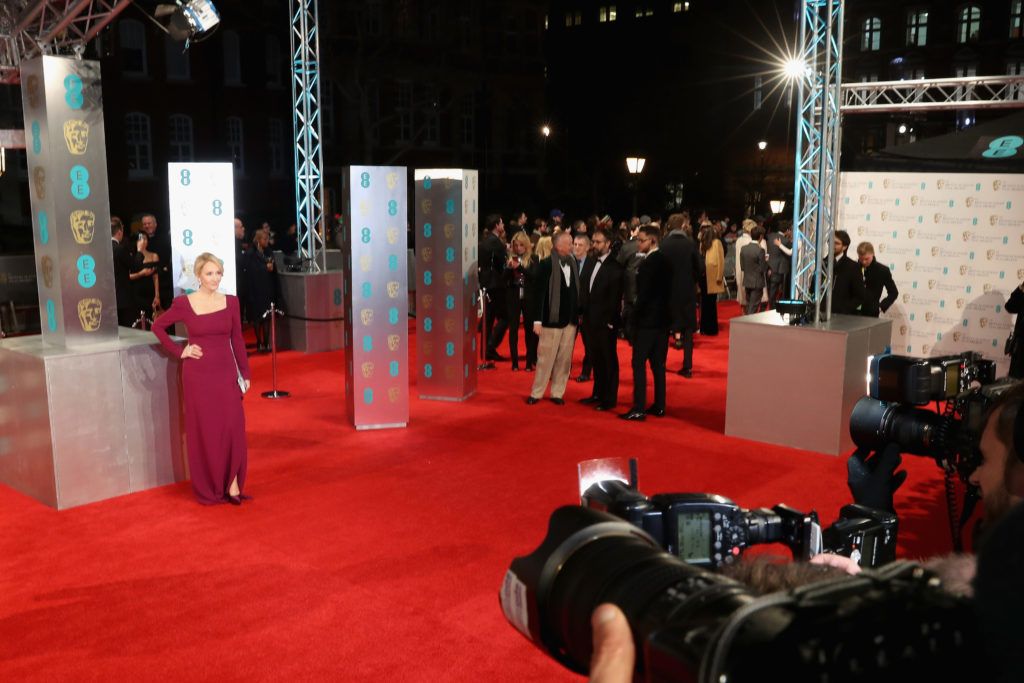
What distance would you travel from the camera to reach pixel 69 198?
610cm

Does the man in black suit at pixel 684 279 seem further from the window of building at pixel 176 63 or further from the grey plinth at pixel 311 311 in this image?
the window of building at pixel 176 63

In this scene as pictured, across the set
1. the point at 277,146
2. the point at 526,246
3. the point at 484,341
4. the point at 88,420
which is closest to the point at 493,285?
the point at 526,246

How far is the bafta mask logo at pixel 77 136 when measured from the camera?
605 cm

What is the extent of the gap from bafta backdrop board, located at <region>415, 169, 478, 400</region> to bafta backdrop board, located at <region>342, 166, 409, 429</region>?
41.3 inches

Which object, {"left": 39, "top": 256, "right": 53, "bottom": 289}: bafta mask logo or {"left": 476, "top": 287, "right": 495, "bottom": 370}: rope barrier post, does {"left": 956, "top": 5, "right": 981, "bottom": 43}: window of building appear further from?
{"left": 39, "top": 256, "right": 53, "bottom": 289}: bafta mask logo

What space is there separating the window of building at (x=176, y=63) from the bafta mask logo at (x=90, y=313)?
21575 mm

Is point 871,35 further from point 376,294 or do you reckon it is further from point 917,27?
point 376,294

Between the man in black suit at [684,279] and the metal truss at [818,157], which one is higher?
the metal truss at [818,157]

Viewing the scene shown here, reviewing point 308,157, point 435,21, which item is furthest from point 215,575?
point 435,21

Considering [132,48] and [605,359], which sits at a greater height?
[132,48]

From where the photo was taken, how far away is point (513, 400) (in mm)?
8984

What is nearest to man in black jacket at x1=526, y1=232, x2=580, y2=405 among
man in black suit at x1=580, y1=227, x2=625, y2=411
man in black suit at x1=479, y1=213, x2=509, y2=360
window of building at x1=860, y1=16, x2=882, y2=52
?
man in black suit at x1=580, y1=227, x2=625, y2=411

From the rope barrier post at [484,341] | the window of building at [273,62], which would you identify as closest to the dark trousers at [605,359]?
the rope barrier post at [484,341]

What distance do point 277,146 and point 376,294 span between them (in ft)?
74.2
